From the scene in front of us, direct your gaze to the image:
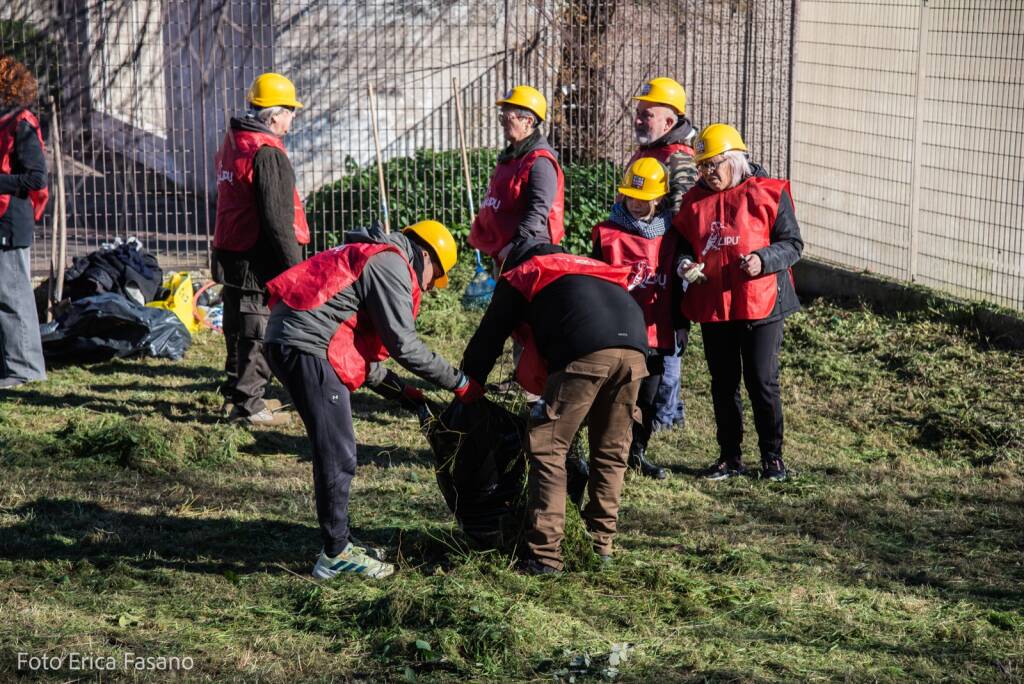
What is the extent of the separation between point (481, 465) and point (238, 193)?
2964 mm

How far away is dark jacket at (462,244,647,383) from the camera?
5.07 metres

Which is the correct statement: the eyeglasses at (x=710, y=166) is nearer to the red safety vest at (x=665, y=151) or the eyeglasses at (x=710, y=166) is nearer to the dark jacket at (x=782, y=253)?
the dark jacket at (x=782, y=253)

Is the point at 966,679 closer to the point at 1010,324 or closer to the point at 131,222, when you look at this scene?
the point at 1010,324

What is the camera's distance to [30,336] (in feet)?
27.8

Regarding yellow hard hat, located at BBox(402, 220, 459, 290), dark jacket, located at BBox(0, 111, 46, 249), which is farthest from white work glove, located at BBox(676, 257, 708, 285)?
dark jacket, located at BBox(0, 111, 46, 249)

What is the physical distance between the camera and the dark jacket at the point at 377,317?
4.99 m

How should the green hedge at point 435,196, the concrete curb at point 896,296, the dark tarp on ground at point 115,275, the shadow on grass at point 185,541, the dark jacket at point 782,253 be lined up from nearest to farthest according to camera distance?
the shadow on grass at point 185,541 < the dark jacket at point 782,253 < the concrete curb at point 896,296 < the dark tarp on ground at point 115,275 < the green hedge at point 435,196

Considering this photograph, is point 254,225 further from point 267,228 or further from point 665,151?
point 665,151

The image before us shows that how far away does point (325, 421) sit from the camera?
16.7 feet

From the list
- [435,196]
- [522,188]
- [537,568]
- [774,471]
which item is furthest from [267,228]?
[435,196]

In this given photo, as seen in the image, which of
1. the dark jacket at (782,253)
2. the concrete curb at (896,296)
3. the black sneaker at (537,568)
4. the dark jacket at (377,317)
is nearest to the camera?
the dark jacket at (377,317)

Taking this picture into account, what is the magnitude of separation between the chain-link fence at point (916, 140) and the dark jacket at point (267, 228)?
5424 millimetres

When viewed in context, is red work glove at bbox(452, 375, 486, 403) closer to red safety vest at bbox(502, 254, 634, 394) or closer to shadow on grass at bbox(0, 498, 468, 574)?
red safety vest at bbox(502, 254, 634, 394)

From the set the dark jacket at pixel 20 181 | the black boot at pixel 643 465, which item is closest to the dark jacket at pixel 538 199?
the black boot at pixel 643 465
